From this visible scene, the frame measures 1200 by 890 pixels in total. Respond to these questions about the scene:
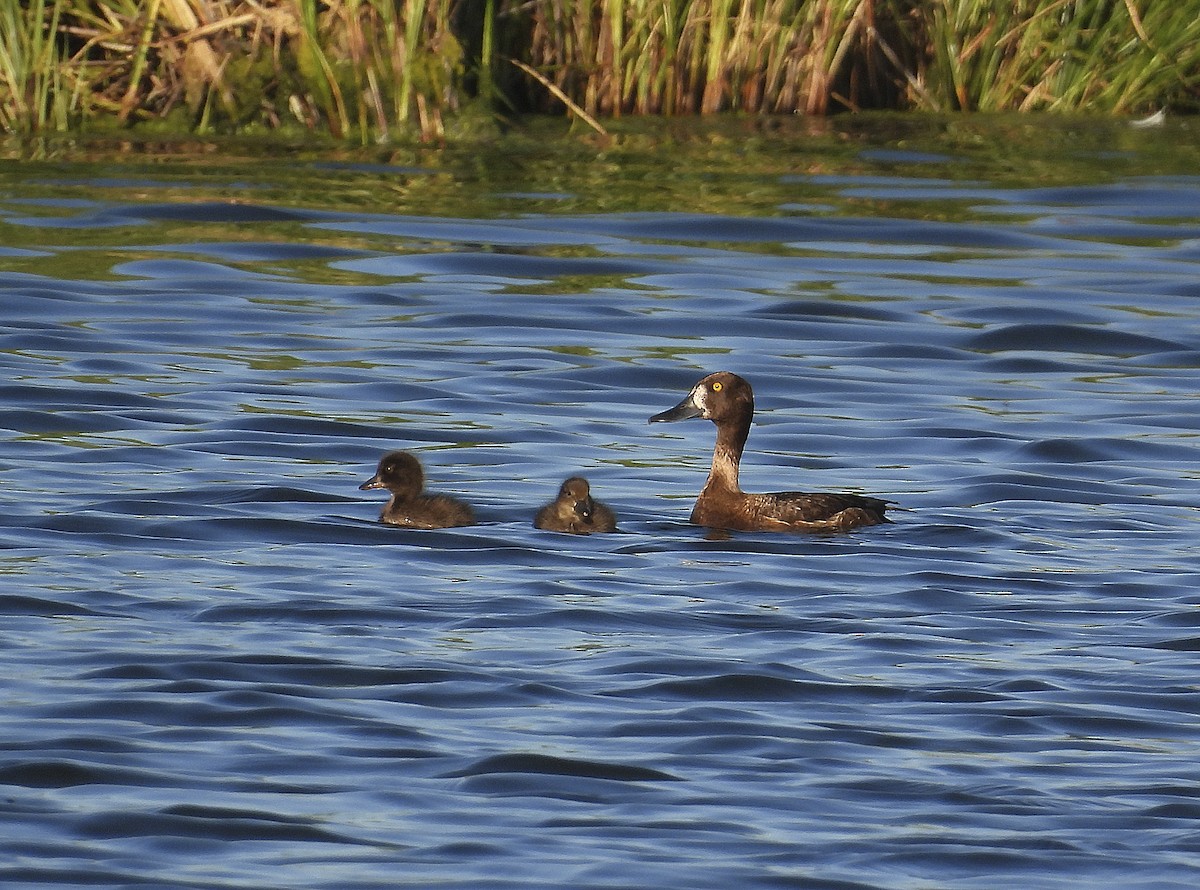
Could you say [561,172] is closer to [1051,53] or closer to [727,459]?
[1051,53]

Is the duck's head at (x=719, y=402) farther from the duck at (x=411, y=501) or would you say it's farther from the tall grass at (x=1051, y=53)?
the tall grass at (x=1051, y=53)

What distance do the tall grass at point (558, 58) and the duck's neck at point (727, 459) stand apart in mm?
7435

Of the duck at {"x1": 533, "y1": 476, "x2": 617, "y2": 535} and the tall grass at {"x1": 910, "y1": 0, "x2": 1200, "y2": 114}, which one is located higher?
the tall grass at {"x1": 910, "y1": 0, "x2": 1200, "y2": 114}

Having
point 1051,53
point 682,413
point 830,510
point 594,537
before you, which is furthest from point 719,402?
point 1051,53

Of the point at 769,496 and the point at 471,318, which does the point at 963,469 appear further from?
the point at 471,318

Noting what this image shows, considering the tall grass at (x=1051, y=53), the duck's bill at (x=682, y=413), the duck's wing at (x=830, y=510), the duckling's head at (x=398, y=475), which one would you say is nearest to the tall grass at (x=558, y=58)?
the tall grass at (x=1051, y=53)

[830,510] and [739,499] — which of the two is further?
[739,499]

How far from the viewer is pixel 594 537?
29.4 ft

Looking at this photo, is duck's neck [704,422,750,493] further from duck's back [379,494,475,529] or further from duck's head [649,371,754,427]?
duck's back [379,494,475,529]

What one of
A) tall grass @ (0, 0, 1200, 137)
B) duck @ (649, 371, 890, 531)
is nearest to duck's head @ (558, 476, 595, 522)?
duck @ (649, 371, 890, 531)

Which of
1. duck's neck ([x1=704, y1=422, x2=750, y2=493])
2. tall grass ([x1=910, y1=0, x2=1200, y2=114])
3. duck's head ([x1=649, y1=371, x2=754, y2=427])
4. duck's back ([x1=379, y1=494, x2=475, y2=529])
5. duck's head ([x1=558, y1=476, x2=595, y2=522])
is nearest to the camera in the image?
duck's head ([x1=558, y1=476, x2=595, y2=522])

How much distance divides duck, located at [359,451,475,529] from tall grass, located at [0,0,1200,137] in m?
7.99

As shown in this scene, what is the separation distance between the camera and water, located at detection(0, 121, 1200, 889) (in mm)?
5539

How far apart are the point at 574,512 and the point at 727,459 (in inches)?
50.5
